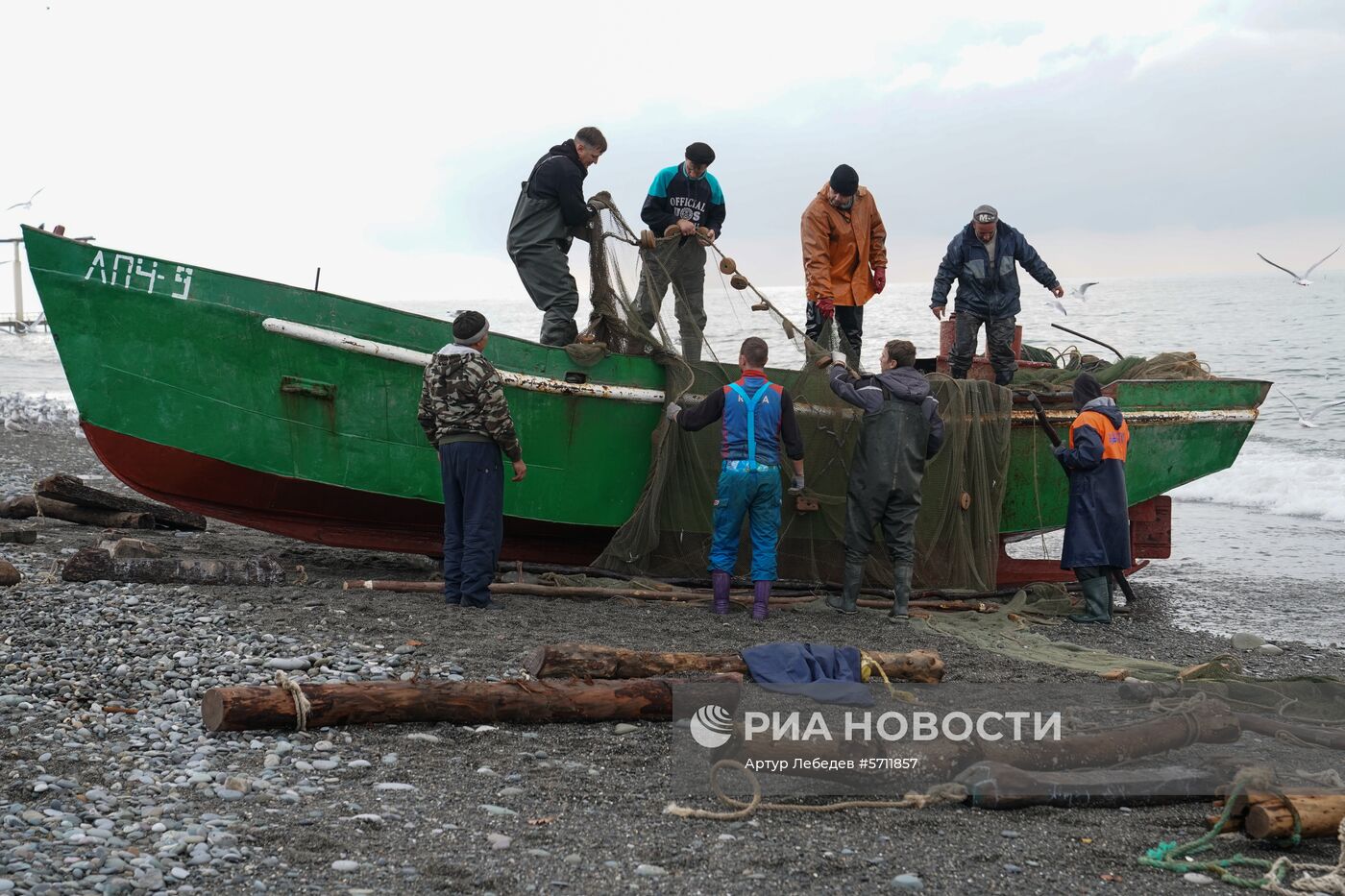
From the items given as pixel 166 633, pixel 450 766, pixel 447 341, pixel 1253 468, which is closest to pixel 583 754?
pixel 450 766

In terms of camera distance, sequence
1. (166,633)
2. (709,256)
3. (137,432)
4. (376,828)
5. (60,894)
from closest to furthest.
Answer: (60,894)
(376,828)
(166,633)
(137,432)
(709,256)

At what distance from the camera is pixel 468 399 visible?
699 centimetres

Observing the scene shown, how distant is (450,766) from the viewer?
4289 millimetres

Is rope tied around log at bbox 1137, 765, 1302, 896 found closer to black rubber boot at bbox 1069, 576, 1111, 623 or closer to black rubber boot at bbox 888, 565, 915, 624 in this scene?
black rubber boot at bbox 888, 565, 915, 624

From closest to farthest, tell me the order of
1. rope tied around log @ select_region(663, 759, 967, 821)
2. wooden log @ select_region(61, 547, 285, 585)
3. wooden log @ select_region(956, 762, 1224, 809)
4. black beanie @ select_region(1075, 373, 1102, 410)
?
rope tied around log @ select_region(663, 759, 967, 821) → wooden log @ select_region(956, 762, 1224, 809) → wooden log @ select_region(61, 547, 285, 585) → black beanie @ select_region(1075, 373, 1102, 410)

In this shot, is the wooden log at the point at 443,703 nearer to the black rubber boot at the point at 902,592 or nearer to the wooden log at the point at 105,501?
the black rubber boot at the point at 902,592

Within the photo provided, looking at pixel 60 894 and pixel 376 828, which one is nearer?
pixel 60 894

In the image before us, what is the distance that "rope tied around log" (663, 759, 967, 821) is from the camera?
12.9ft

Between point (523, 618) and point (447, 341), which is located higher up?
point (447, 341)

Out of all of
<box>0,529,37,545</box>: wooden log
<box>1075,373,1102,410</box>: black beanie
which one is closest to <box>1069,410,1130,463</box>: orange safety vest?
<box>1075,373,1102,410</box>: black beanie

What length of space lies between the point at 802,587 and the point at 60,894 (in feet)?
20.8

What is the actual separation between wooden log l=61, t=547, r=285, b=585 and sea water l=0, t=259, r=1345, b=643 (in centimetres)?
290

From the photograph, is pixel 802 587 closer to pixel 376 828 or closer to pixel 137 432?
pixel 137 432

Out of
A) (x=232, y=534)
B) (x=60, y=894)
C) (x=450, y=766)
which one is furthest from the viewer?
(x=232, y=534)
